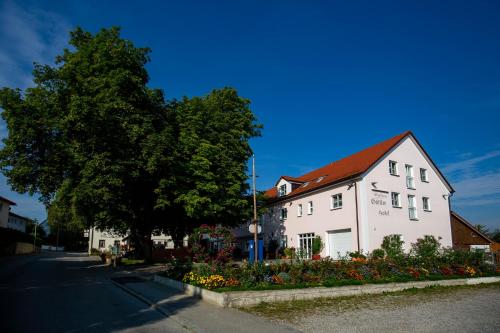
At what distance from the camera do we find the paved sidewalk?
347 inches

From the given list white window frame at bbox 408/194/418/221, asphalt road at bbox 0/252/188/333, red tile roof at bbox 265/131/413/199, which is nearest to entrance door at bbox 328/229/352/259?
red tile roof at bbox 265/131/413/199

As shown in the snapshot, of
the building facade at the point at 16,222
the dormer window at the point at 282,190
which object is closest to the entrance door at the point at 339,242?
the dormer window at the point at 282,190

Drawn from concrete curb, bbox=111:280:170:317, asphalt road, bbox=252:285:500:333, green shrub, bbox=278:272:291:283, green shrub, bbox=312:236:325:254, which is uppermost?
green shrub, bbox=312:236:325:254

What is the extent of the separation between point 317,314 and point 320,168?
32583mm

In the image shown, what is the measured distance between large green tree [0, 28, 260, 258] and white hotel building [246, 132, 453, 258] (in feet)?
27.4

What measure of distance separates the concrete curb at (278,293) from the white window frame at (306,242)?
16.3 metres

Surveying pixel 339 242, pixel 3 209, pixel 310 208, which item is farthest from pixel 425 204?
pixel 3 209

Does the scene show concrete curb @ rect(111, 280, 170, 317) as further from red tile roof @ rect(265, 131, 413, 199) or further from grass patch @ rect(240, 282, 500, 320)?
red tile roof @ rect(265, 131, 413, 199)

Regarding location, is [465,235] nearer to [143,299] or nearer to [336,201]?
[336,201]

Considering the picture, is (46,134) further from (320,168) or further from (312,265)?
(320,168)

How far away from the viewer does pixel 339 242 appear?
3009 centimetres

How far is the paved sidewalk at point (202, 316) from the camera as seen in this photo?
8812mm

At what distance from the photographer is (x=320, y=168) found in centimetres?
4244

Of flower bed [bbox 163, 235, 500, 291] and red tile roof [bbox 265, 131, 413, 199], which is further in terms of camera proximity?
red tile roof [bbox 265, 131, 413, 199]
